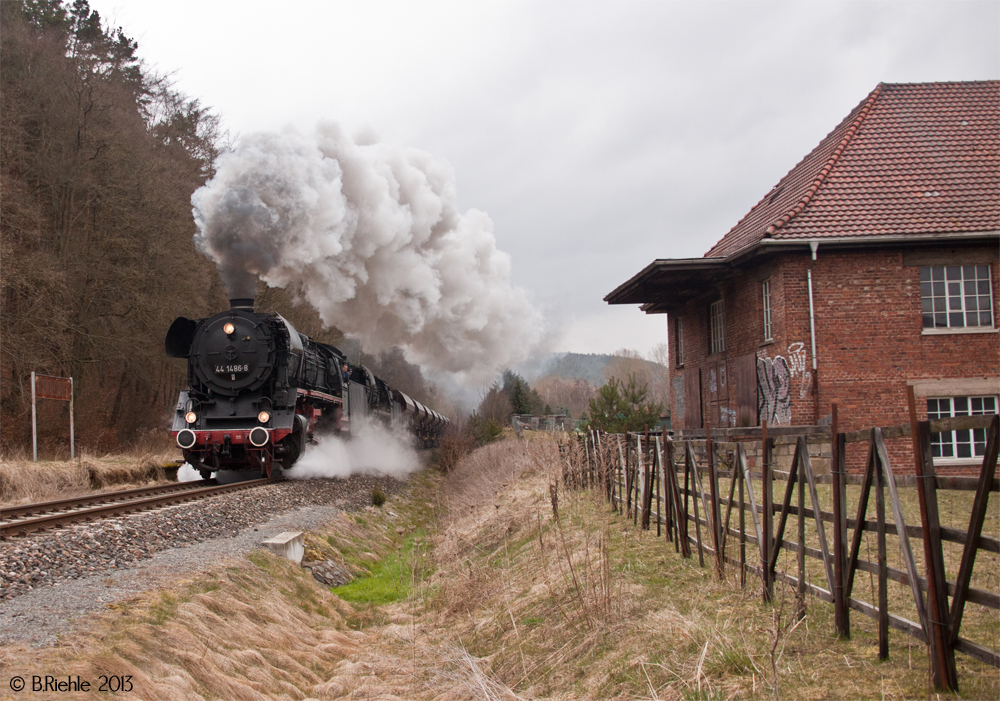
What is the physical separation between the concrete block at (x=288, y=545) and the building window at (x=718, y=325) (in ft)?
41.6

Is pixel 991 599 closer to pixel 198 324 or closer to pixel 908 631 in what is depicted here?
pixel 908 631

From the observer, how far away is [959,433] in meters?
15.8

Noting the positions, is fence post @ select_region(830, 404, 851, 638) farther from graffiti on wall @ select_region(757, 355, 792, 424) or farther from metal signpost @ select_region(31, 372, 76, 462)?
metal signpost @ select_region(31, 372, 76, 462)

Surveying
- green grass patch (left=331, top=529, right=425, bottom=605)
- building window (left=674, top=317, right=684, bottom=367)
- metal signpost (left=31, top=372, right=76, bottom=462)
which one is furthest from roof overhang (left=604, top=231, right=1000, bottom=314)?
metal signpost (left=31, top=372, right=76, bottom=462)

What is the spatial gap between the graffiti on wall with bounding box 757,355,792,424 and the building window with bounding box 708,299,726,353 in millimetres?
2351

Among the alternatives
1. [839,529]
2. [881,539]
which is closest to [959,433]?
[839,529]

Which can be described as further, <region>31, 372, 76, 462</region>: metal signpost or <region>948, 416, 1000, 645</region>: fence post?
<region>31, 372, 76, 462</region>: metal signpost

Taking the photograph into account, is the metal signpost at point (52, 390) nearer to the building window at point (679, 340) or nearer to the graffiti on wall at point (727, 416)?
the graffiti on wall at point (727, 416)

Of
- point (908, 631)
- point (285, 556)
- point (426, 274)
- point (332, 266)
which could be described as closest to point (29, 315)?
point (332, 266)

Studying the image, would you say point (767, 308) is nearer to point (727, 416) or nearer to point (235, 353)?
point (727, 416)

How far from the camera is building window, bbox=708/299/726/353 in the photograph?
62.8ft

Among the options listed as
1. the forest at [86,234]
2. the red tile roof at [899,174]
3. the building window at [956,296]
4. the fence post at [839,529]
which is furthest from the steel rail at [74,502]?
the building window at [956,296]

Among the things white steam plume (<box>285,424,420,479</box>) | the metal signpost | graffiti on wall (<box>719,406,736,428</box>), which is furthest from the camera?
graffiti on wall (<box>719,406,736,428</box>)

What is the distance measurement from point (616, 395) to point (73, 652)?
18519 millimetres
